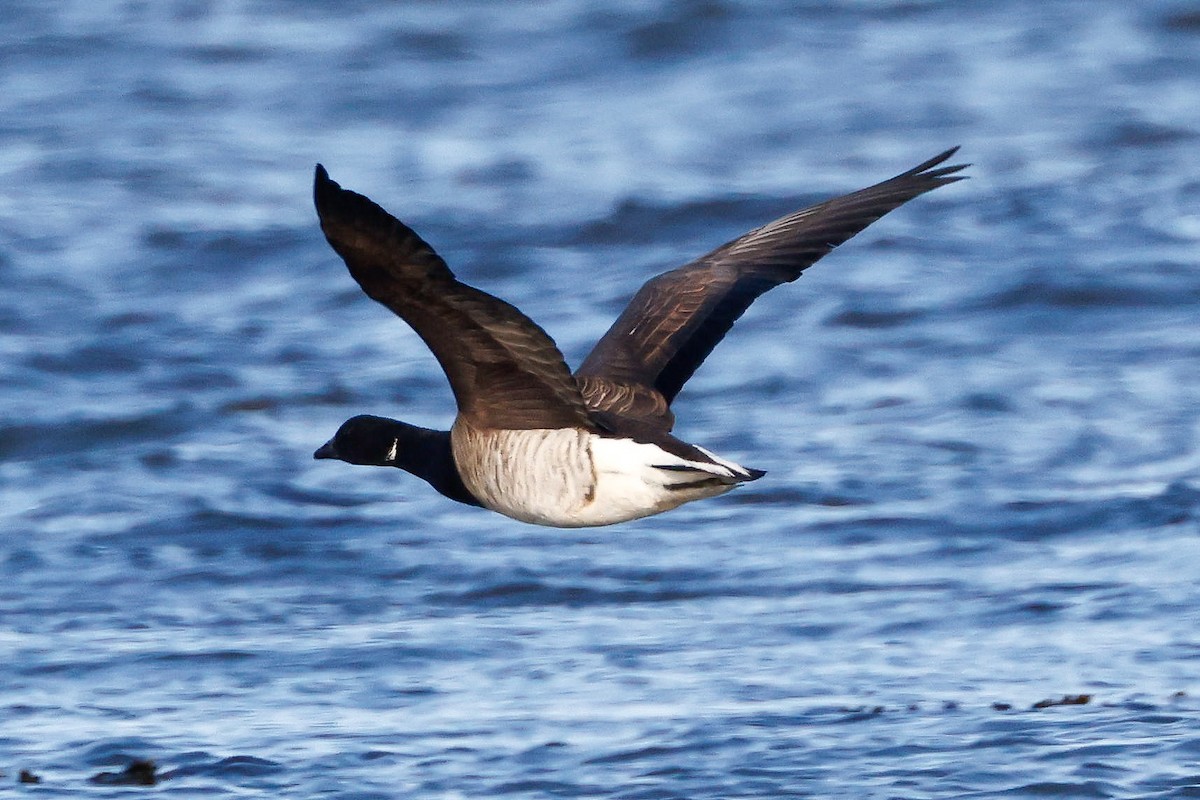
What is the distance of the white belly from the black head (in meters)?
0.53

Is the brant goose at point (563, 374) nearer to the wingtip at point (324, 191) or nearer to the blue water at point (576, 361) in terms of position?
the wingtip at point (324, 191)

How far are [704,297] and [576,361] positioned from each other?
4.58m

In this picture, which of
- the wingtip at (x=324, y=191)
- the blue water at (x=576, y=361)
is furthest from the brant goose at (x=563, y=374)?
the blue water at (x=576, y=361)

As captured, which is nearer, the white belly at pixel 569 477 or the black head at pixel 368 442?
the white belly at pixel 569 477

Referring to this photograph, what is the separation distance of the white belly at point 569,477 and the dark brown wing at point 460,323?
6 cm

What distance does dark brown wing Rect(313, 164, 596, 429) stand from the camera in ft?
16.7

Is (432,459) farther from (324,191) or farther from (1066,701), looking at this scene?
(1066,701)

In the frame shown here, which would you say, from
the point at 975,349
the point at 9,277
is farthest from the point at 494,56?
the point at 975,349

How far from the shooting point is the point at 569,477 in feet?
20.7

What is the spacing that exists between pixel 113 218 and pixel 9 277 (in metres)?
1.22

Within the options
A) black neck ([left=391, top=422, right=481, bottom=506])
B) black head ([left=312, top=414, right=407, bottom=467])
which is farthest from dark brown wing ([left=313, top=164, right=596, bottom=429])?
black head ([left=312, top=414, right=407, bottom=467])

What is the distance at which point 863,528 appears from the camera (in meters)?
10.1

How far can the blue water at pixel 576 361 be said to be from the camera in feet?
25.5

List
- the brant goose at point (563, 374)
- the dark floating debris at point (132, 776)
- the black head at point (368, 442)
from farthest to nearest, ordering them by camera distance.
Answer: the dark floating debris at point (132, 776), the black head at point (368, 442), the brant goose at point (563, 374)
